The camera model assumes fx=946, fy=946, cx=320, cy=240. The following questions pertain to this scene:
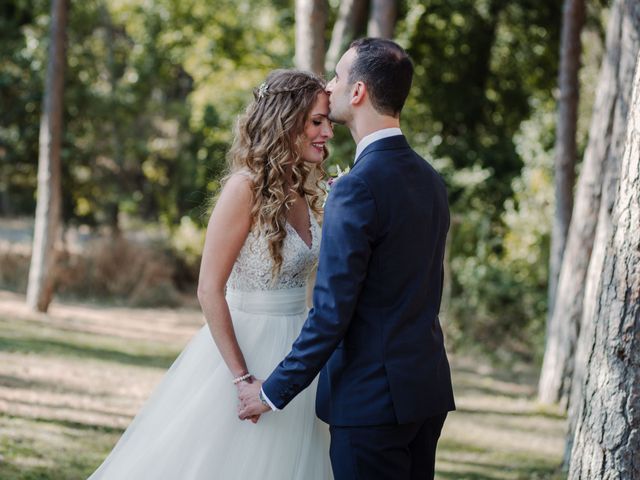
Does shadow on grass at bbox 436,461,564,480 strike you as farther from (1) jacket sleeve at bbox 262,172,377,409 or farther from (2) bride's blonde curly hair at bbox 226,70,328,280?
(1) jacket sleeve at bbox 262,172,377,409

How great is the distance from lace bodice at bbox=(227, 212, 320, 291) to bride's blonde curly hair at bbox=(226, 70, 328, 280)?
4cm

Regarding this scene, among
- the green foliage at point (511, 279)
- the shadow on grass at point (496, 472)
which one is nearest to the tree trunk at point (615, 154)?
the shadow on grass at point (496, 472)

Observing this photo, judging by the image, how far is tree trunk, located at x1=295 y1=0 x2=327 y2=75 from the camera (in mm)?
9391

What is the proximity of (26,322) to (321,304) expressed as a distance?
1020cm

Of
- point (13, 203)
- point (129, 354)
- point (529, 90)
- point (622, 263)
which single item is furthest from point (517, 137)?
point (13, 203)

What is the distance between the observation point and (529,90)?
2081cm

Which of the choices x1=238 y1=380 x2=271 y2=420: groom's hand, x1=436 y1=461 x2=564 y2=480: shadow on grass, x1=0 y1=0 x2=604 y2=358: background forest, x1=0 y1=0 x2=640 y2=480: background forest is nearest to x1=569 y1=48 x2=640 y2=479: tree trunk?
x1=0 y1=0 x2=640 y2=480: background forest

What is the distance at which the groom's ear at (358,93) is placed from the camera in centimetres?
317

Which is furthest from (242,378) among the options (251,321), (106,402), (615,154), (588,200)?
(588,200)

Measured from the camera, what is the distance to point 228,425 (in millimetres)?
3664

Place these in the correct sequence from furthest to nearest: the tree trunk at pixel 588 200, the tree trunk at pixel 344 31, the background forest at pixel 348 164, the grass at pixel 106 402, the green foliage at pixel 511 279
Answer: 1. the green foliage at pixel 511 279
2. the tree trunk at pixel 344 31
3. the tree trunk at pixel 588 200
4. the background forest at pixel 348 164
5. the grass at pixel 106 402

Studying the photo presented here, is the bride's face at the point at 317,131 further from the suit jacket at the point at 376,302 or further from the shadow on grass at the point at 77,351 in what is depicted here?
the shadow on grass at the point at 77,351

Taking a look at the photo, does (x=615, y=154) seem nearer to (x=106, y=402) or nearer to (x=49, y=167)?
(x=106, y=402)

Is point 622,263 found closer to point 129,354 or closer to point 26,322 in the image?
point 129,354
